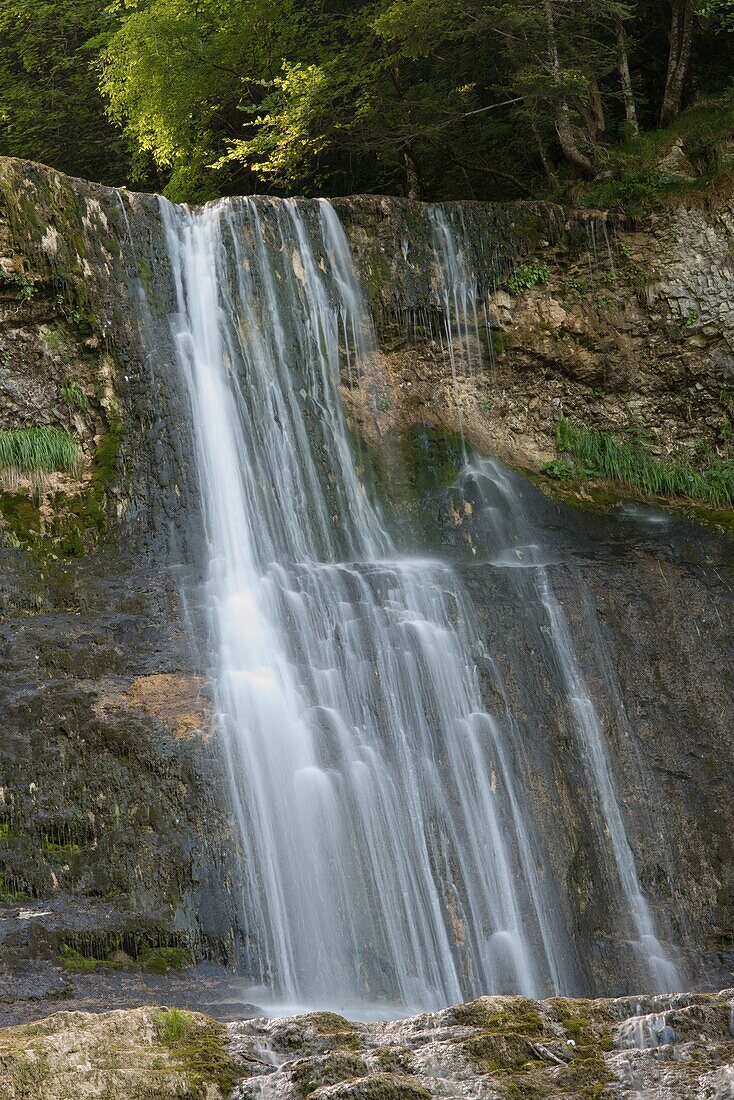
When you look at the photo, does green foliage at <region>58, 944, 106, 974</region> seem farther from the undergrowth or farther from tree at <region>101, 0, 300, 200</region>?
the undergrowth

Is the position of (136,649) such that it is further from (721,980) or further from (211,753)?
(721,980)

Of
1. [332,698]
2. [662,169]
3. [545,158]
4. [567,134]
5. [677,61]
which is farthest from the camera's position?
[677,61]

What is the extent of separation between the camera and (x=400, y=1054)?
200 inches

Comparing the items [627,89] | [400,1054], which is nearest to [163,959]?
[400,1054]

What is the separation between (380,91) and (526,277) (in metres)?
3.69

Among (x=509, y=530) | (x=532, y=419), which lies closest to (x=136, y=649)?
(x=509, y=530)

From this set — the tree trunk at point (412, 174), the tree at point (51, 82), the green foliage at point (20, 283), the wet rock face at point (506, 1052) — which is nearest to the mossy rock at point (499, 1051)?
the wet rock face at point (506, 1052)

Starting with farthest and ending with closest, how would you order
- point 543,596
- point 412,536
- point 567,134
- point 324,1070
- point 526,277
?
1. point 567,134
2. point 526,277
3. point 412,536
4. point 543,596
5. point 324,1070

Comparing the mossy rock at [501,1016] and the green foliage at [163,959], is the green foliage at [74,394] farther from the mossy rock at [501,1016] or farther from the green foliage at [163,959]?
the mossy rock at [501,1016]

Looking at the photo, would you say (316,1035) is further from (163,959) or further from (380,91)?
(380,91)

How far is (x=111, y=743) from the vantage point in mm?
8922

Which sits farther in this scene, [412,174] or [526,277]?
[412,174]

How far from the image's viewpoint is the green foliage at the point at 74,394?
12219 millimetres

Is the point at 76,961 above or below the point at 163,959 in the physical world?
above
